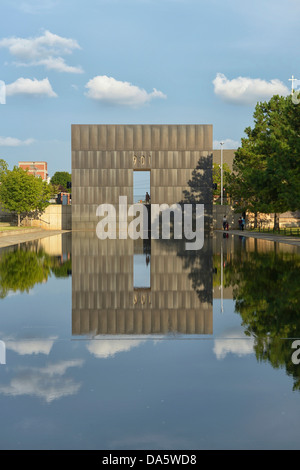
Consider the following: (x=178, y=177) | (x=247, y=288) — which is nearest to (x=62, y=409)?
(x=247, y=288)

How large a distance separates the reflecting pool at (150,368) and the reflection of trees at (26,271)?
33.1 inches

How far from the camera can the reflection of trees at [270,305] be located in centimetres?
730

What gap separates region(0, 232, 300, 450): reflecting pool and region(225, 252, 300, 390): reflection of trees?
0.11ft

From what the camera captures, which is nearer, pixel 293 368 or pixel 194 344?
pixel 293 368

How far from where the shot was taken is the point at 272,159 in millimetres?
42812

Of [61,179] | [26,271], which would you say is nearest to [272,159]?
[26,271]

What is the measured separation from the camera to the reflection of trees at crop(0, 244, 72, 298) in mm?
14750

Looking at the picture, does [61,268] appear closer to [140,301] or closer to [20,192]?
[140,301]

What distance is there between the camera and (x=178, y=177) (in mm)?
68812

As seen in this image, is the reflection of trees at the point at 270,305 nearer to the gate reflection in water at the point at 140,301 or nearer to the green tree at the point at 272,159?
the gate reflection in water at the point at 140,301

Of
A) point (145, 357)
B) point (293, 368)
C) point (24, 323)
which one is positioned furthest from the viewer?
point (24, 323)

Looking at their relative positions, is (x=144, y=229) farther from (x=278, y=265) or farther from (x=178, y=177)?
(x=278, y=265)

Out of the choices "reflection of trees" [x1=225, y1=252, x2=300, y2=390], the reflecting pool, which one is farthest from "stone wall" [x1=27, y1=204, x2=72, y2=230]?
the reflecting pool
